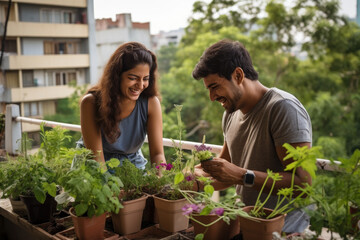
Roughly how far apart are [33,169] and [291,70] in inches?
461

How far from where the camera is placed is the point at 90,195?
4.11ft

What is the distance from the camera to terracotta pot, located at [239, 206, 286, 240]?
3.60 feet

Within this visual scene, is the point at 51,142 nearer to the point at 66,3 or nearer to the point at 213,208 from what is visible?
the point at 213,208

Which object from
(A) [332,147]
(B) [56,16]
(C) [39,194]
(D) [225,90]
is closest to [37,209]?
(C) [39,194]

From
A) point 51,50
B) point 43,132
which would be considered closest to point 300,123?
point 43,132

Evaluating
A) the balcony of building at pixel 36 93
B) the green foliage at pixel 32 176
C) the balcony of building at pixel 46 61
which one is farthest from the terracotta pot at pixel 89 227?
the balcony of building at pixel 46 61

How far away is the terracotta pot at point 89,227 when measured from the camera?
129 cm

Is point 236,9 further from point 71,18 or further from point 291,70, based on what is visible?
point 71,18

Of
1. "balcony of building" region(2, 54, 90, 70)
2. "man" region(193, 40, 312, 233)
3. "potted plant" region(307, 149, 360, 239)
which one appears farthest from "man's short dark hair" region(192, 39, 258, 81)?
"balcony of building" region(2, 54, 90, 70)

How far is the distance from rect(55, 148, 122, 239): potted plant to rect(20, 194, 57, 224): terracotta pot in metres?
0.24

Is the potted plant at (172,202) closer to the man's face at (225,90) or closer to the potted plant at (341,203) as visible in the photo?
the man's face at (225,90)

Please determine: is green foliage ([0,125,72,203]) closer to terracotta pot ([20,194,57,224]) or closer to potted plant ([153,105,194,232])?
terracotta pot ([20,194,57,224])

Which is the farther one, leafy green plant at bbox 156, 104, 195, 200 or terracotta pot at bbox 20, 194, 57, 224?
terracotta pot at bbox 20, 194, 57, 224

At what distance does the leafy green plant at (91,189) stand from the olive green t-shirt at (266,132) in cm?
66
